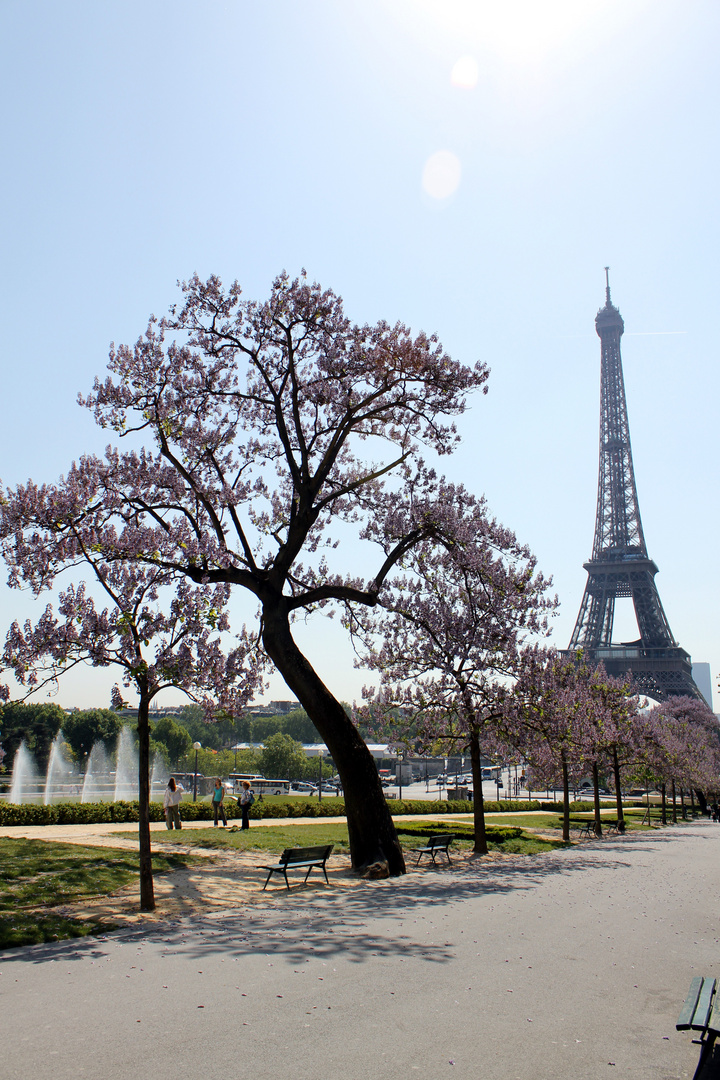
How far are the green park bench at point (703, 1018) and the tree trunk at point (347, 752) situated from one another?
38.1 ft

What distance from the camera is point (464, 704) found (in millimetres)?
21797

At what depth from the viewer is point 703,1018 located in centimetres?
527

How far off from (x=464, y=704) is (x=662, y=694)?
6612cm

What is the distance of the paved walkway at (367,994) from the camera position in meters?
5.64

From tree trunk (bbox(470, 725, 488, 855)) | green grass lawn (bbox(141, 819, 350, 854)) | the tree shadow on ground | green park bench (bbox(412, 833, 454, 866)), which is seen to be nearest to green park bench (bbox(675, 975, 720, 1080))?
the tree shadow on ground

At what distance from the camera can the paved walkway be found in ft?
18.5

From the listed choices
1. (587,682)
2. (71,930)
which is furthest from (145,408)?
(587,682)

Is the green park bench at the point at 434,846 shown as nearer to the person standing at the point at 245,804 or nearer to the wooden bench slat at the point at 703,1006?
the person standing at the point at 245,804

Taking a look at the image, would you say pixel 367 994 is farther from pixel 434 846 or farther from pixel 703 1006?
pixel 434 846

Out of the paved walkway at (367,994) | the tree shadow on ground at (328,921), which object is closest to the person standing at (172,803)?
the tree shadow on ground at (328,921)

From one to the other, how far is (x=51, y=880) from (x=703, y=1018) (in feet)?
39.5

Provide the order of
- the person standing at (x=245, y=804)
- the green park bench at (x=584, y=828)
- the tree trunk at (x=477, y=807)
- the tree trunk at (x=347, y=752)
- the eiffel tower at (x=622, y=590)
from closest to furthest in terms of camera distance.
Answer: the tree trunk at (x=347, y=752) < the tree trunk at (x=477, y=807) < the person standing at (x=245, y=804) < the green park bench at (x=584, y=828) < the eiffel tower at (x=622, y=590)

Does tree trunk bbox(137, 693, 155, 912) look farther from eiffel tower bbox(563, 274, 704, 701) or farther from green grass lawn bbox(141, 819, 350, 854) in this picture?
eiffel tower bbox(563, 274, 704, 701)

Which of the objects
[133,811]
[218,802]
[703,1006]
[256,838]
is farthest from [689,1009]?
[133,811]
